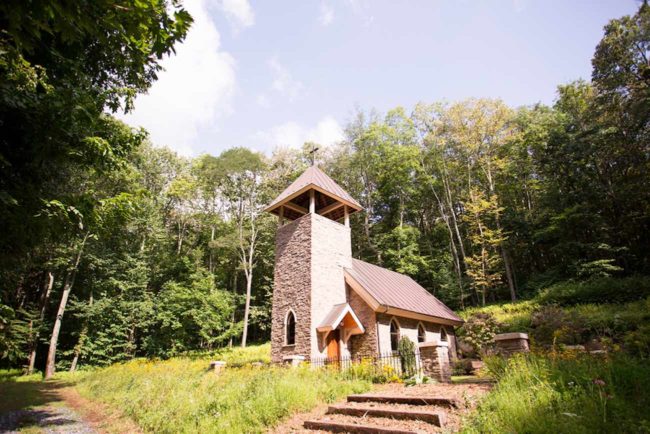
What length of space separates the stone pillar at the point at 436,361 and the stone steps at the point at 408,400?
2.45 metres

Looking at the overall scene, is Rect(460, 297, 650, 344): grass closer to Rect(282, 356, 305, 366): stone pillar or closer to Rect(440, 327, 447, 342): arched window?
Rect(440, 327, 447, 342): arched window

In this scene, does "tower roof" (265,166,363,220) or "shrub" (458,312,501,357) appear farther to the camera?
"shrub" (458,312,501,357)

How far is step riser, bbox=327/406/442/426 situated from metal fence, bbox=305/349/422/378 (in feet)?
10.3

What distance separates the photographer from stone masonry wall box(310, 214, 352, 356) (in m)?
13.5

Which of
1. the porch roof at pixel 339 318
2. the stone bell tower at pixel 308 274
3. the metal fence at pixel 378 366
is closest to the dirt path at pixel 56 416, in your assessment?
the metal fence at pixel 378 366

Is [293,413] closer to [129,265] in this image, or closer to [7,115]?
[7,115]

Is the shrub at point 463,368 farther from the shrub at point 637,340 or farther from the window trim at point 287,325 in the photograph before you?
the window trim at point 287,325

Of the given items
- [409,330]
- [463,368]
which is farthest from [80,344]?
[463,368]

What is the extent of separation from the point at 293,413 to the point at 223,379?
381cm

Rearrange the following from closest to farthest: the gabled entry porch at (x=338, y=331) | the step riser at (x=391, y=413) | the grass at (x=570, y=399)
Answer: the grass at (x=570, y=399)
the step riser at (x=391, y=413)
the gabled entry porch at (x=338, y=331)

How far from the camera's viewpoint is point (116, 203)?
675 centimetres

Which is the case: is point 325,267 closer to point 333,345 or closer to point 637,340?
point 333,345

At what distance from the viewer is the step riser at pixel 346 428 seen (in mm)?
5406

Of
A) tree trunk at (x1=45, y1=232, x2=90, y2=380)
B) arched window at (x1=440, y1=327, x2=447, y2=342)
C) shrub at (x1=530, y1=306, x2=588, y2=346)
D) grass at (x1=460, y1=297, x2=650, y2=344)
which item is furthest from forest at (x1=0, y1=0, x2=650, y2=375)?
arched window at (x1=440, y1=327, x2=447, y2=342)
